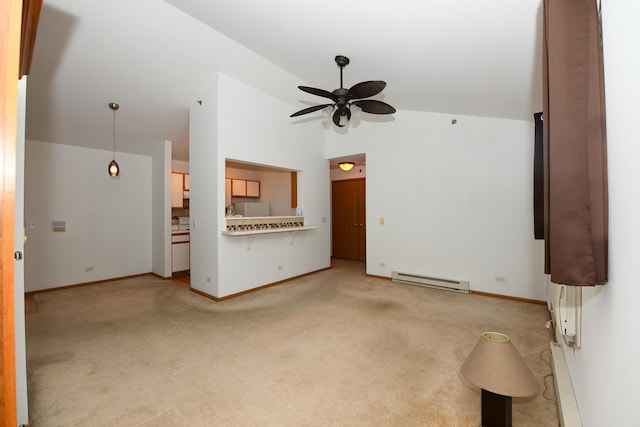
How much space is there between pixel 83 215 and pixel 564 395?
22.3 ft

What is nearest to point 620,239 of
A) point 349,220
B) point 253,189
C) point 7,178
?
point 7,178

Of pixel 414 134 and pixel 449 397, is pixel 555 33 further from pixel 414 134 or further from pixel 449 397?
pixel 414 134

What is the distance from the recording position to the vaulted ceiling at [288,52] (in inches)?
87.7

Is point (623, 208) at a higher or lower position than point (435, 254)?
higher

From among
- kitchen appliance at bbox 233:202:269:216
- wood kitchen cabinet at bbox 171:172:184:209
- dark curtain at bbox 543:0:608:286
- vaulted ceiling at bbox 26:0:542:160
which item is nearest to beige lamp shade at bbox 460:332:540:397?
dark curtain at bbox 543:0:608:286

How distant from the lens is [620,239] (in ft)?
3.12

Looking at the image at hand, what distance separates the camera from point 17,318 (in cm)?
149

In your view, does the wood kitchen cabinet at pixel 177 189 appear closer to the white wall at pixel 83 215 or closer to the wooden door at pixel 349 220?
the white wall at pixel 83 215

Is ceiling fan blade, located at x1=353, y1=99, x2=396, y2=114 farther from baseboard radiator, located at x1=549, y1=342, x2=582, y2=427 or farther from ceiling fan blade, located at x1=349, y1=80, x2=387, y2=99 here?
baseboard radiator, located at x1=549, y1=342, x2=582, y2=427

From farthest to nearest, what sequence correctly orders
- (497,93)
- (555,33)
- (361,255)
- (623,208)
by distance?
(361,255)
(497,93)
(555,33)
(623,208)

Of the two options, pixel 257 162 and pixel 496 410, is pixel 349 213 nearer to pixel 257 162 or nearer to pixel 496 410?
pixel 257 162

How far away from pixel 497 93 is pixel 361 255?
16.4ft

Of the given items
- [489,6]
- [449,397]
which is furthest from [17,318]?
[489,6]

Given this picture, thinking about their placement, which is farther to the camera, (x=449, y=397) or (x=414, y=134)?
(x=414, y=134)
